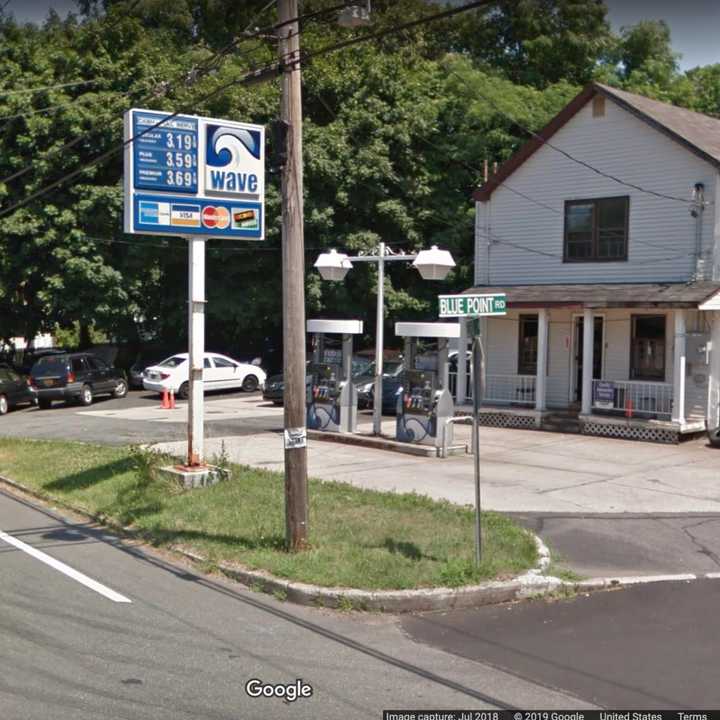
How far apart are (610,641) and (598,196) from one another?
1649cm

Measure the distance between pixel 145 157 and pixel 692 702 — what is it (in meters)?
10.2

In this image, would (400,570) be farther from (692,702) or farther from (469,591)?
(692,702)

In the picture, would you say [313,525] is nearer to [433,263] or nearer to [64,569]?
[64,569]

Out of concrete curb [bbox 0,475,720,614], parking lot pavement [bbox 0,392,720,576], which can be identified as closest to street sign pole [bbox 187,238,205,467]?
parking lot pavement [bbox 0,392,720,576]

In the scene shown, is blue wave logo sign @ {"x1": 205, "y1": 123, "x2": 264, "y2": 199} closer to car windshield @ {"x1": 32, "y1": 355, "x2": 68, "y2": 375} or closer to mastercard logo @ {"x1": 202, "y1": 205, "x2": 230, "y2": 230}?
mastercard logo @ {"x1": 202, "y1": 205, "x2": 230, "y2": 230}

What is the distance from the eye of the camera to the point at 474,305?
31.4 feet

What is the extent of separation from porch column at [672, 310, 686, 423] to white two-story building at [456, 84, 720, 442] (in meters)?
0.03

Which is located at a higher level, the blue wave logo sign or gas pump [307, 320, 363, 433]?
the blue wave logo sign

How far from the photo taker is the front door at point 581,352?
75.0ft

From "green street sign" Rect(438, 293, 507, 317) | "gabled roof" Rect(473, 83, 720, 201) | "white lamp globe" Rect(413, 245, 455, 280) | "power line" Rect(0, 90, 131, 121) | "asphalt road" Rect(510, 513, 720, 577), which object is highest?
"power line" Rect(0, 90, 131, 121)

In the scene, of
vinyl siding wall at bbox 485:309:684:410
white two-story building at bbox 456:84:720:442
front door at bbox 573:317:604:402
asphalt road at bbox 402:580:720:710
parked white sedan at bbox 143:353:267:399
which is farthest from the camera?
parked white sedan at bbox 143:353:267:399

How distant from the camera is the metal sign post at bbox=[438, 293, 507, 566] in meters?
9.05

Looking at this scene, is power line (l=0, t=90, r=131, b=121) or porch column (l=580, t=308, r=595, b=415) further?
power line (l=0, t=90, r=131, b=121)

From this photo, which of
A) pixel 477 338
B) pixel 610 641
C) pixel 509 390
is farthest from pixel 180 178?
pixel 509 390
